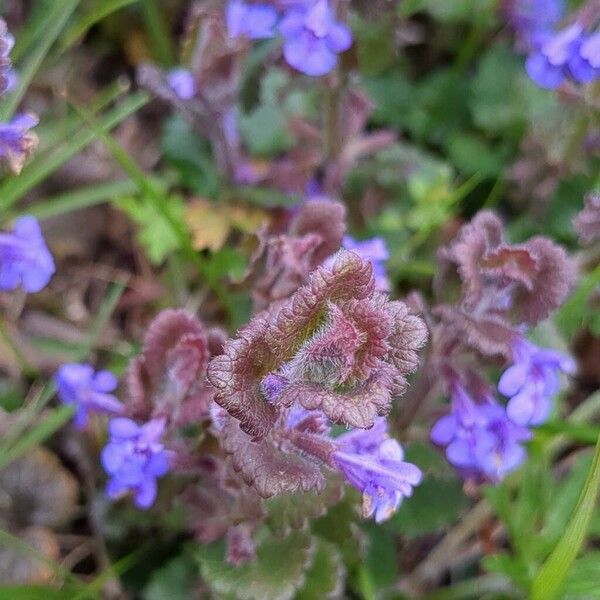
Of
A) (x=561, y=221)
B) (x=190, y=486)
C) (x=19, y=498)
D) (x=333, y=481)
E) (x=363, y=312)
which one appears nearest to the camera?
(x=363, y=312)

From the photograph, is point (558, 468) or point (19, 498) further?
point (558, 468)

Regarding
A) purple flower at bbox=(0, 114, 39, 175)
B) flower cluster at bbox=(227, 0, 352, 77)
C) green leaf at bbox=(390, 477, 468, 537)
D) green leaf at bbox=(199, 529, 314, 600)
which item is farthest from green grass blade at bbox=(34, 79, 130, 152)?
green leaf at bbox=(390, 477, 468, 537)

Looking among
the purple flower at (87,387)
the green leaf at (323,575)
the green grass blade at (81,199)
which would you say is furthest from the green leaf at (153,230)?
the green leaf at (323,575)

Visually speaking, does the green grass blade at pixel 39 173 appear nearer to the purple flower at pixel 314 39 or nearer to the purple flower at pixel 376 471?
the purple flower at pixel 314 39

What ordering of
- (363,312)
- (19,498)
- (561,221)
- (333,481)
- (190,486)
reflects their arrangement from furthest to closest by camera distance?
(561,221) → (19,498) → (190,486) → (333,481) → (363,312)

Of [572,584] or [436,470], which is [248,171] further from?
[572,584]

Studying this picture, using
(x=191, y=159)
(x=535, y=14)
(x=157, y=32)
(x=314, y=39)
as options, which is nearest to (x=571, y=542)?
(x=314, y=39)

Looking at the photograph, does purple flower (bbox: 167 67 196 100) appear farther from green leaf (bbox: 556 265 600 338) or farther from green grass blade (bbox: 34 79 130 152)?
green leaf (bbox: 556 265 600 338)

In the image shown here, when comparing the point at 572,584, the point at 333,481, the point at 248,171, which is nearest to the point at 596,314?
the point at 572,584
